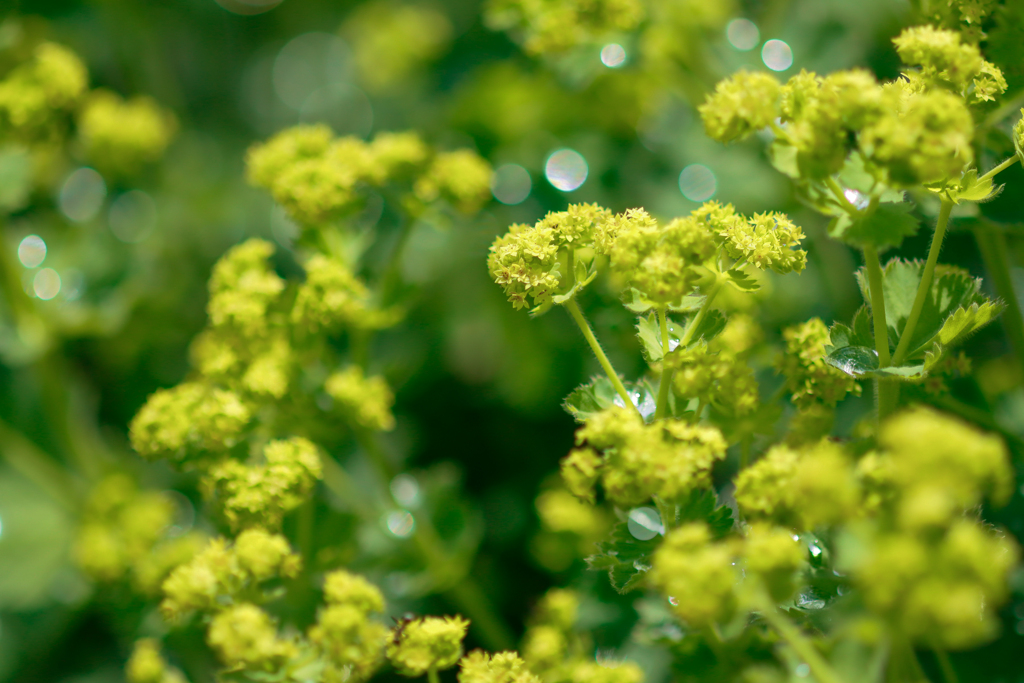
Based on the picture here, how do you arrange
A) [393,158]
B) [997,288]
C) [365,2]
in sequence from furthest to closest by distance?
[365,2] → [393,158] → [997,288]

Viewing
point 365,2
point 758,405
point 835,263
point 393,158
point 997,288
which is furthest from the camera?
point 365,2

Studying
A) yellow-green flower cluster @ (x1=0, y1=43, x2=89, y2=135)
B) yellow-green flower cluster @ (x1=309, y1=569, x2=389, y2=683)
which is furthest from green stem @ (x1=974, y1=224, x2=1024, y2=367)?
yellow-green flower cluster @ (x1=0, y1=43, x2=89, y2=135)

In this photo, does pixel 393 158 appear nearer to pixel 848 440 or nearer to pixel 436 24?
pixel 848 440

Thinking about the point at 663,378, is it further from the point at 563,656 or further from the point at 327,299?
the point at 327,299

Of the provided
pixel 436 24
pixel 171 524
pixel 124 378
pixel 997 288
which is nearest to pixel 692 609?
pixel 997 288

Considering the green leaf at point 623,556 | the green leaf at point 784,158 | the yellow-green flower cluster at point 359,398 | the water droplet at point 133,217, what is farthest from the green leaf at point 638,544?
the water droplet at point 133,217

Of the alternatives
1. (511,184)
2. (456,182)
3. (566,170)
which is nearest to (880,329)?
(456,182)
